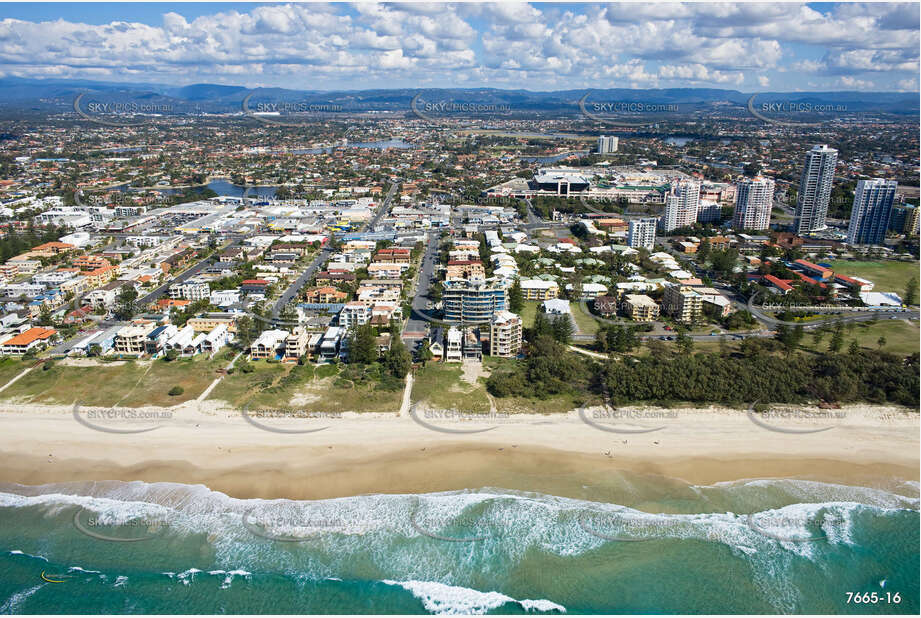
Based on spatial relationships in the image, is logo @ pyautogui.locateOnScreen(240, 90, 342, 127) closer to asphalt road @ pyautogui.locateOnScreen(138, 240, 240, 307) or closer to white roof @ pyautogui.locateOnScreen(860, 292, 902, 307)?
asphalt road @ pyautogui.locateOnScreen(138, 240, 240, 307)

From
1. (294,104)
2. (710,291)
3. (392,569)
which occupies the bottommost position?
(392,569)

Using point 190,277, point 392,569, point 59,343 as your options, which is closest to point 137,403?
point 59,343

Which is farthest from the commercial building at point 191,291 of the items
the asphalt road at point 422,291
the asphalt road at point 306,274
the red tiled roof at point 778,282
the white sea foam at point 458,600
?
the red tiled roof at point 778,282

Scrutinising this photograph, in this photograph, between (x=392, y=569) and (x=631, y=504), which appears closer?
(x=392, y=569)

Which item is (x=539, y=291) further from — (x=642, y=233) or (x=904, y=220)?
(x=904, y=220)

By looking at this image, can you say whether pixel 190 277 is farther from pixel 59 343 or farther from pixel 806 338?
pixel 806 338

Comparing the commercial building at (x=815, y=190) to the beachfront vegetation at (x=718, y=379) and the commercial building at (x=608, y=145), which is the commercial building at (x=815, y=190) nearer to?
the beachfront vegetation at (x=718, y=379)

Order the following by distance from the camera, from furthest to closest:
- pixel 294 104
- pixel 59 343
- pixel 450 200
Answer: pixel 294 104, pixel 450 200, pixel 59 343
